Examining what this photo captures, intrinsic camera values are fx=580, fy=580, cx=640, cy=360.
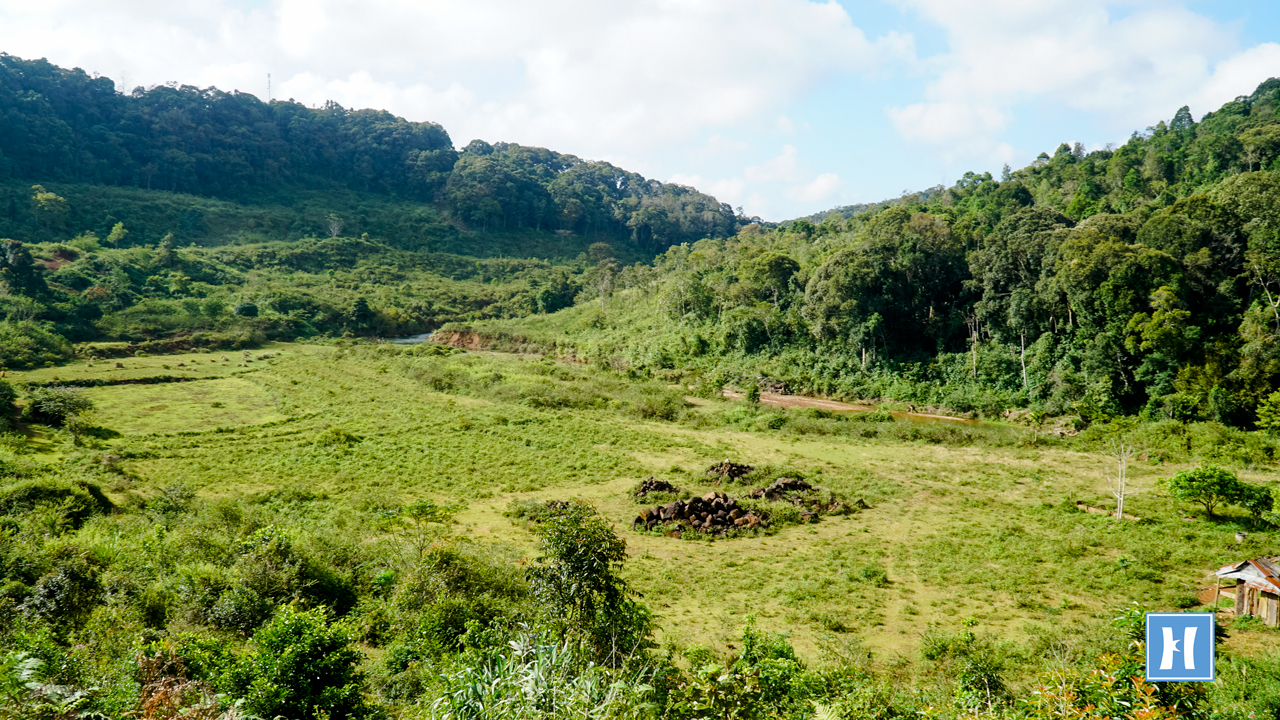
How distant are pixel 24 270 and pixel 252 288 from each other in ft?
64.5

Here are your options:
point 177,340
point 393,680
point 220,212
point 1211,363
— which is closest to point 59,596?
point 393,680

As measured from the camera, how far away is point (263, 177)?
111m

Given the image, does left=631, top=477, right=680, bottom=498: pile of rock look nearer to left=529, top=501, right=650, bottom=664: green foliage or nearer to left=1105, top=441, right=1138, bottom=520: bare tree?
left=529, top=501, right=650, bottom=664: green foliage

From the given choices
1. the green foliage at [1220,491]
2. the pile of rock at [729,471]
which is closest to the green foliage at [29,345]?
the pile of rock at [729,471]

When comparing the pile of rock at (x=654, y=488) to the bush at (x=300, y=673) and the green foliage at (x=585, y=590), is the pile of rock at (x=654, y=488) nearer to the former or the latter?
the green foliage at (x=585, y=590)

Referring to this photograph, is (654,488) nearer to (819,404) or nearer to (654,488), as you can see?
(654,488)

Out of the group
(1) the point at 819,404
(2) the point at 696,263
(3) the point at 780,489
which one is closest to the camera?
(3) the point at 780,489

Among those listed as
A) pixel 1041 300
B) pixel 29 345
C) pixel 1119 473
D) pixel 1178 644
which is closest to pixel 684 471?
pixel 1119 473

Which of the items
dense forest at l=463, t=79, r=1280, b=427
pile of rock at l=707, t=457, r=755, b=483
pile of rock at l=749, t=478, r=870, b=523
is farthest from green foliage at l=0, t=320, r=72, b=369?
pile of rock at l=749, t=478, r=870, b=523

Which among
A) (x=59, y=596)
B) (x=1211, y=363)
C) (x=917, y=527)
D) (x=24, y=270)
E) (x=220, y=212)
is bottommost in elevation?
(x=917, y=527)

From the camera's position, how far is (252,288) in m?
67.8

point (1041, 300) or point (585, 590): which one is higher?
point (1041, 300)

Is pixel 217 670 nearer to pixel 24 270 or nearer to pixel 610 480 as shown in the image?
pixel 610 480

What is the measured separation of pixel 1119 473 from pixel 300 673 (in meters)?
22.5
